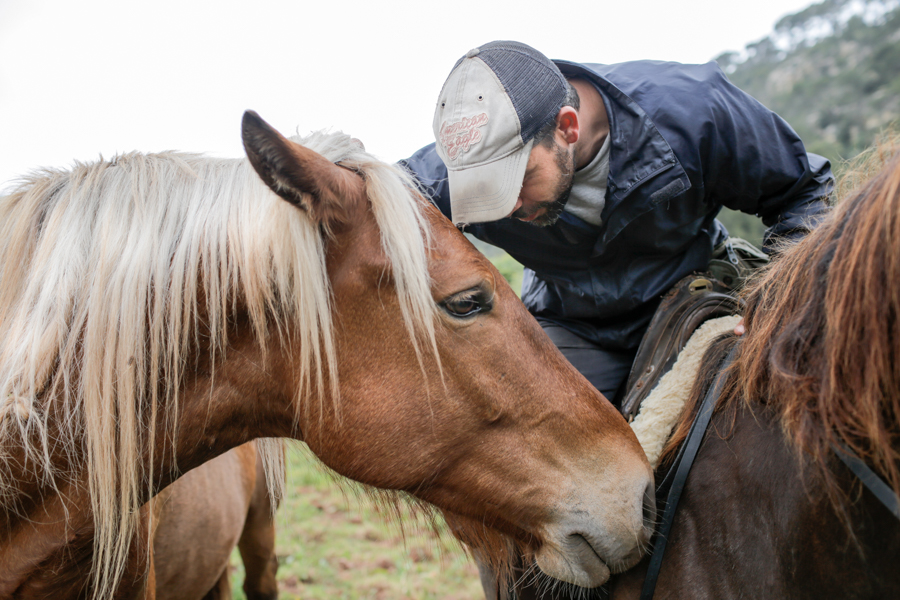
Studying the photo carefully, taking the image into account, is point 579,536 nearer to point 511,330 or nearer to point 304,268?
point 511,330

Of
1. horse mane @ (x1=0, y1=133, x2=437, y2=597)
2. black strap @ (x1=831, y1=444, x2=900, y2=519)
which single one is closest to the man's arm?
black strap @ (x1=831, y1=444, x2=900, y2=519)

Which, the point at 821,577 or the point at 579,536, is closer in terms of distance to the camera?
the point at 821,577

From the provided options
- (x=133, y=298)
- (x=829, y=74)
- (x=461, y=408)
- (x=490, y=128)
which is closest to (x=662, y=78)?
(x=490, y=128)

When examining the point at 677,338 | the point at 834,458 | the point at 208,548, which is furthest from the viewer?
the point at 208,548

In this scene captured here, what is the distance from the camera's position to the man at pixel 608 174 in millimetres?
1789

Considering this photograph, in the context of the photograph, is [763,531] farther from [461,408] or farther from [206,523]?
[206,523]

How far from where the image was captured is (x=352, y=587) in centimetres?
425

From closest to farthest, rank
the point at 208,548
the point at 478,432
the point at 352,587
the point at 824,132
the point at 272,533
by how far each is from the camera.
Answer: the point at 478,432, the point at 208,548, the point at 272,533, the point at 352,587, the point at 824,132

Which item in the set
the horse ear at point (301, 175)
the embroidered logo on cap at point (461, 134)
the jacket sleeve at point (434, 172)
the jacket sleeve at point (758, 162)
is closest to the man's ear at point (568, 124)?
the embroidered logo on cap at point (461, 134)

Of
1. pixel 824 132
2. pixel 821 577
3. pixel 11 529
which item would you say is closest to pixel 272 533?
pixel 11 529

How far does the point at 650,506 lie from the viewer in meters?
1.60

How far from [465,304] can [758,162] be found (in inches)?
52.7

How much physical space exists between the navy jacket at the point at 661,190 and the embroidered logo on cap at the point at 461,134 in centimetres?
19

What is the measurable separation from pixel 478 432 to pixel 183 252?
0.89m
